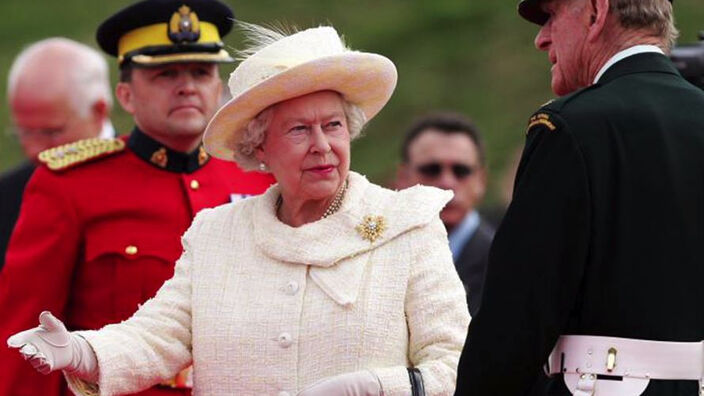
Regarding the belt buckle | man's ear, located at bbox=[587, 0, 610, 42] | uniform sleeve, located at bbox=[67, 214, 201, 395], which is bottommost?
uniform sleeve, located at bbox=[67, 214, 201, 395]

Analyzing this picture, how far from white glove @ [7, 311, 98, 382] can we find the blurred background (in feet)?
33.5

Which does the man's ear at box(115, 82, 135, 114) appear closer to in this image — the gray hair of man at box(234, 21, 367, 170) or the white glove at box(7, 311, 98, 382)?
the gray hair of man at box(234, 21, 367, 170)

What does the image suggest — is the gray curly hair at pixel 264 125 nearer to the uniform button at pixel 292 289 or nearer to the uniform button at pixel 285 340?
the uniform button at pixel 292 289

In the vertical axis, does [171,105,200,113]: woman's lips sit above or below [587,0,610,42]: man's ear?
below

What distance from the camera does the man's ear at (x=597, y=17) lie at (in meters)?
4.59

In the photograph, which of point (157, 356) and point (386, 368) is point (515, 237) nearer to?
point (386, 368)

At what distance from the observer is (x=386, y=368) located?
4.93 metres

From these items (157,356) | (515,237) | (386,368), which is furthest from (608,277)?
(157,356)

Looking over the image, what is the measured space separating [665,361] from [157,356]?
1537 millimetres

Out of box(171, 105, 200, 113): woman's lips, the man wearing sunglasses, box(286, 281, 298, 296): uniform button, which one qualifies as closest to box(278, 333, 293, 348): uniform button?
box(286, 281, 298, 296): uniform button

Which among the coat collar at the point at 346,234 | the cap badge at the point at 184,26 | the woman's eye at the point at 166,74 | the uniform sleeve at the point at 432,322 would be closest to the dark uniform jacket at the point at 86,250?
the woman's eye at the point at 166,74

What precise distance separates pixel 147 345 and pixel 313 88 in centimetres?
89

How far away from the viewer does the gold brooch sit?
5113mm

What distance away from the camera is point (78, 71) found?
27.2 feet
